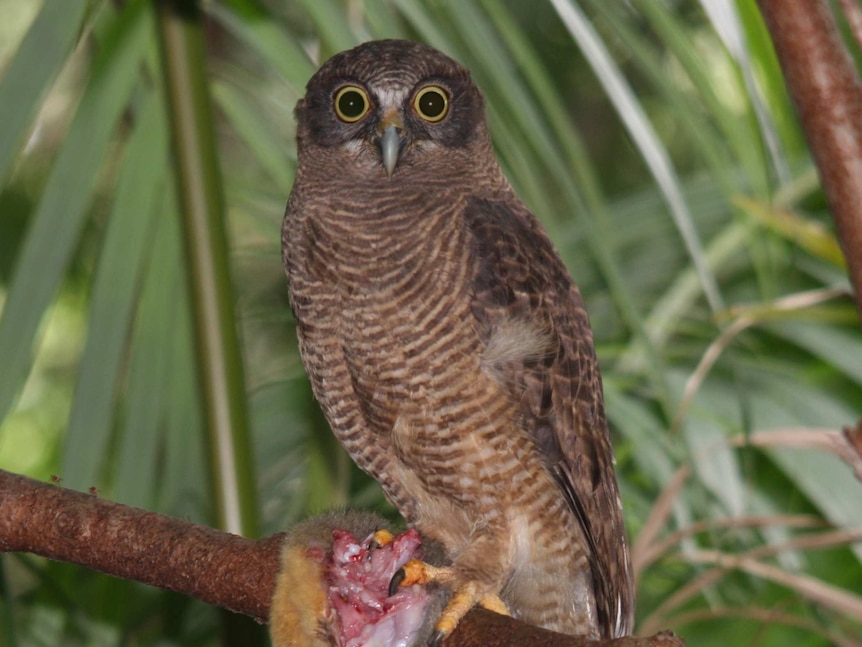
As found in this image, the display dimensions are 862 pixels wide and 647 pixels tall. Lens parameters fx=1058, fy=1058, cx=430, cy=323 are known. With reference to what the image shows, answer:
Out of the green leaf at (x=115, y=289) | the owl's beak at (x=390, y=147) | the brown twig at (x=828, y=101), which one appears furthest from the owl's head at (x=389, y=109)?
the brown twig at (x=828, y=101)

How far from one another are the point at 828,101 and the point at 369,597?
1.09 metres

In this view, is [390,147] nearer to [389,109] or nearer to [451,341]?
[389,109]

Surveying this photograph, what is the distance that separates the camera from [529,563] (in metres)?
2.30

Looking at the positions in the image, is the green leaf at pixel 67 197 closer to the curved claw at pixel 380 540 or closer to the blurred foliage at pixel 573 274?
the blurred foliage at pixel 573 274

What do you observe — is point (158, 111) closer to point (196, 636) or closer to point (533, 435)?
point (533, 435)

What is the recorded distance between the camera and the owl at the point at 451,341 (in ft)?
6.92

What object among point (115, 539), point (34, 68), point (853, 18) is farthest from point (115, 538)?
point (853, 18)

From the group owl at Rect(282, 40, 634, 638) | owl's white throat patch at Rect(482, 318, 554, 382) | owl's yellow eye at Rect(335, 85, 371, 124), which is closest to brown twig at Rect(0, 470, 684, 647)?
owl at Rect(282, 40, 634, 638)

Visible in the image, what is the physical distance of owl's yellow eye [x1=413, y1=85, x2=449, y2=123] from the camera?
223 centimetres

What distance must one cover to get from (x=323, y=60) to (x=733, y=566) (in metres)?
1.47

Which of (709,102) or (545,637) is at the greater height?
(709,102)

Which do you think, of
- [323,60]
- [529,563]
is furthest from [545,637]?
[323,60]

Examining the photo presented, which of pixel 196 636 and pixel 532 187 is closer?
pixel 532 187

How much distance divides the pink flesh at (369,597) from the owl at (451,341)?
13 cm
